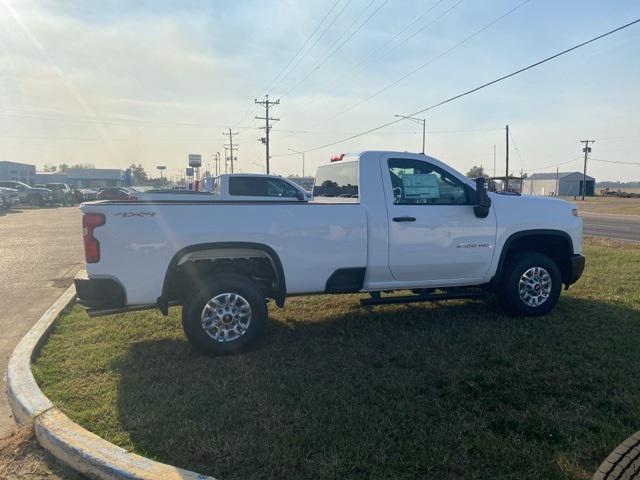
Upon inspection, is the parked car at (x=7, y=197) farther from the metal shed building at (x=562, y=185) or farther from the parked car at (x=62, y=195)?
the metal shed building at (x=562, y=185)

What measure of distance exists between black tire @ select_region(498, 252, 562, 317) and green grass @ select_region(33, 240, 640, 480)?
17 cm

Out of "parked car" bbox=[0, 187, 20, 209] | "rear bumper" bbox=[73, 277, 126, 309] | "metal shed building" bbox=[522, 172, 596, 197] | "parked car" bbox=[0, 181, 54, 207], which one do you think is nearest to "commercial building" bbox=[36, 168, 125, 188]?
"parked car" bbox=[0, 181, 54, 207]

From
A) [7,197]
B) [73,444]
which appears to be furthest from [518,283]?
[7,197]

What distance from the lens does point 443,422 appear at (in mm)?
3484

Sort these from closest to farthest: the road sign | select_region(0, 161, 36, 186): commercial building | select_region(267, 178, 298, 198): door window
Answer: select_region(267, 178, 298, 198): door window → the road sign → select_region(0, 161, 36, 186): commercial building

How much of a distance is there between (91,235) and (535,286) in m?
4.94

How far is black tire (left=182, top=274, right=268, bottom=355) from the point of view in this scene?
4727mm

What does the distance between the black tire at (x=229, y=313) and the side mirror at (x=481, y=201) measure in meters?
2.63

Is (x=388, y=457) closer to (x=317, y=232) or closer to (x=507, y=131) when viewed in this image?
(x=317, y=232)

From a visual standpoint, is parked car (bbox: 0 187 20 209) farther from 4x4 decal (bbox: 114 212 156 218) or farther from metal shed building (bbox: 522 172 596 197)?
metal shed building (bbox: 522 172 596 197)

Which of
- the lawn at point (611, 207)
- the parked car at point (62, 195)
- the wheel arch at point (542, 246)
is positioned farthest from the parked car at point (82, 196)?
the wheel arch at point (542, 246)

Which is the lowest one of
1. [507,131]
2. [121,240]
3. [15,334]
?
[15,334]

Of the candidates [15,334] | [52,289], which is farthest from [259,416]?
[52,289]

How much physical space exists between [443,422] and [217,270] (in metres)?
2.63
